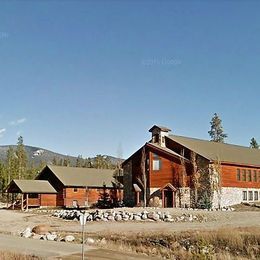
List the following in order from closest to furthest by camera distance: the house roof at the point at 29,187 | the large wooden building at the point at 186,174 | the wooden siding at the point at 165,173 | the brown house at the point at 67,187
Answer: the large wooden building at the point at 186,174
the wooden siding at the point at 165,173
the house roof at the point at 29,187
the brown house at the point at 67,187

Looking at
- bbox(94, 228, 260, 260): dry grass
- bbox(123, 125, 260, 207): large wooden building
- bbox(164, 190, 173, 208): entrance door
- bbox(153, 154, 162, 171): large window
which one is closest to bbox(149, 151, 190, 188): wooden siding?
bbox(123, 125, 260, 207): large wooden building

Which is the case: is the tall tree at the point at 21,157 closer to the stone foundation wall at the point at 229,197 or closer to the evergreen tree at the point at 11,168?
the evergreen tree at the point at 11,168

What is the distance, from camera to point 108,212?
135ft

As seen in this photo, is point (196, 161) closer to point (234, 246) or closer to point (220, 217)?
point (220, 217)

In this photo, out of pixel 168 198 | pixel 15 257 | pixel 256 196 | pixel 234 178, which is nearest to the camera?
pixel 15 257

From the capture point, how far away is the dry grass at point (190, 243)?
21359 millimetres

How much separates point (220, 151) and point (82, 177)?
967 inches

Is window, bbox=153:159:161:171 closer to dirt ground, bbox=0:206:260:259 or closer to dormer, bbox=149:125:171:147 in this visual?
dormer, bbox=149:125:171:147

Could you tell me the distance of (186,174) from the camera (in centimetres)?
5247

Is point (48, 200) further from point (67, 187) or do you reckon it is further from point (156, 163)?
point (156, 163)

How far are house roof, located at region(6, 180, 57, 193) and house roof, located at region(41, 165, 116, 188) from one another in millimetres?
2219

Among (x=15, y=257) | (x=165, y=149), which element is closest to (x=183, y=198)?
(x=165, y=149)

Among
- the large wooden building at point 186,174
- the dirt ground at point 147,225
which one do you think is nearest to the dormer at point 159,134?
the large wooden building at point 186,174

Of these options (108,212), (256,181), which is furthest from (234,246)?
(256,181)
